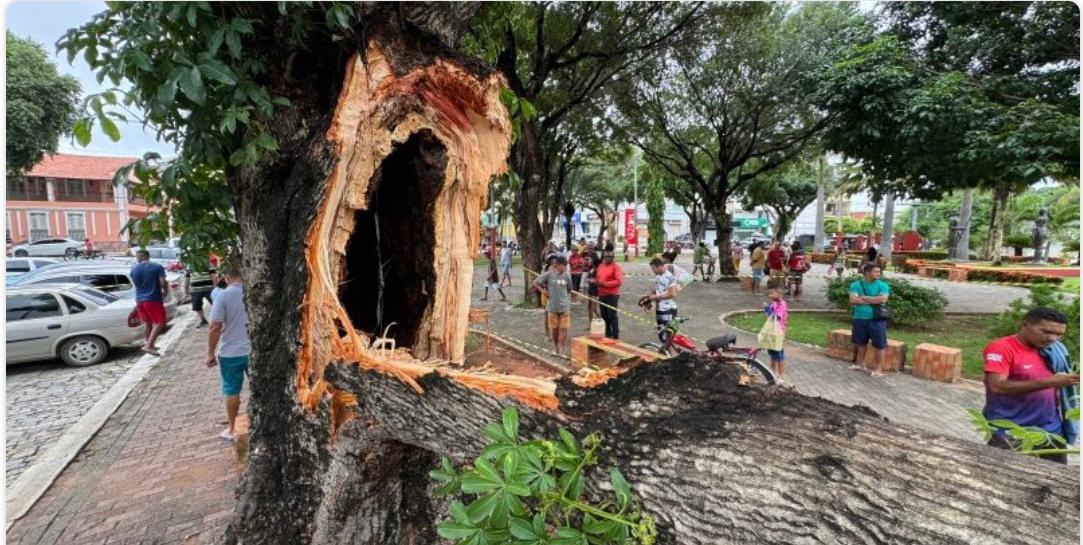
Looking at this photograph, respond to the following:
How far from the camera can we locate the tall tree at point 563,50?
10688 mm

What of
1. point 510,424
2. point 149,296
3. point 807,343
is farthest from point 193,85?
point 807,343

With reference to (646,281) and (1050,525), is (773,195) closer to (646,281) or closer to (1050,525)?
(646,281)

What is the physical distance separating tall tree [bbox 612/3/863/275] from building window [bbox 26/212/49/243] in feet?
137

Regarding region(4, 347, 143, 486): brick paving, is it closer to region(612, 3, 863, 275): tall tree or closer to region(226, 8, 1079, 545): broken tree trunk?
region(226, 8, 1079, 545): broken tree trunk

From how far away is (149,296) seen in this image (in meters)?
8.30

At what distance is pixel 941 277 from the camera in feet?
67.6

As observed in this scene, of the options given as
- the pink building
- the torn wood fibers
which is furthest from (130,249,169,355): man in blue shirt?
the pink building

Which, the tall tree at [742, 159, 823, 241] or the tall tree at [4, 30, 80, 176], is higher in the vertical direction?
the tall tree at [4, 30, 80, 176]

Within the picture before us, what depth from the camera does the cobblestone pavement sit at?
5695mm

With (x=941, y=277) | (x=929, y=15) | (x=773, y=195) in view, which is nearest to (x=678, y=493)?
(x=929, y=15)

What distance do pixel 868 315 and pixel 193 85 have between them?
7748 mm

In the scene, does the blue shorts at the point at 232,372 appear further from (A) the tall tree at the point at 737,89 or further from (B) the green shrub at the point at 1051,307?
(A) the tall tree at the point at 737,89

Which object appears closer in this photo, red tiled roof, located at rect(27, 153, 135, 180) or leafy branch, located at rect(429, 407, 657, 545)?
leafy branch, located at rect(429, 407, 657, 545)

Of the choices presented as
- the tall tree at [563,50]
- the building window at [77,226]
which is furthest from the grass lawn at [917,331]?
the building window at [77,226]
